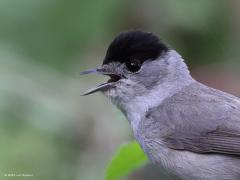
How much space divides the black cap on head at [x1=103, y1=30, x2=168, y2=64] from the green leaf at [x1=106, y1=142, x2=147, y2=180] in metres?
1.25

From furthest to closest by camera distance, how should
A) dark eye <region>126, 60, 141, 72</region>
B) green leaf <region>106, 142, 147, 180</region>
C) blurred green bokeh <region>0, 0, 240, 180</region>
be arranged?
blurred green bokeh <region>0, 0, 240, 180</region> → dark eye <region>126, 60, 141, 72</region> → green leaf <region>106, 142, 147, 180</region>

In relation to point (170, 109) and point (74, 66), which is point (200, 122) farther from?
point (74, 66)

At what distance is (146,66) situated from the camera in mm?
5641

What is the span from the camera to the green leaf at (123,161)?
426 cm

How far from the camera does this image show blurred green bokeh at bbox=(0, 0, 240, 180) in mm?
6105

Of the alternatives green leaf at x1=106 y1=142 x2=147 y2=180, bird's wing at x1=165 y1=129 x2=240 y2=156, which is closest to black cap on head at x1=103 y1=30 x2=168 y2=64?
bird's wing at x1=165 y1=129 x2=240 y2=156

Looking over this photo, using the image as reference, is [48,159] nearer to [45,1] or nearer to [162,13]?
[45,1]

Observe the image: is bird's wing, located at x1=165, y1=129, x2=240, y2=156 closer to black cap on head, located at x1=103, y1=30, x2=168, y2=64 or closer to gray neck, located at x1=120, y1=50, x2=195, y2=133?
gray neck, located at x1=120, y1=50, x2=195, y2=133

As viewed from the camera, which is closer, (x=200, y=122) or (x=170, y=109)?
(x=200, y=122)

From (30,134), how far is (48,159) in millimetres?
252

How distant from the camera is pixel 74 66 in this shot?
24.1 feet

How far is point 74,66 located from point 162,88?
1870 millimetres

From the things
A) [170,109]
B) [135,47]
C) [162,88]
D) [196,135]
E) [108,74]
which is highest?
[135,47]

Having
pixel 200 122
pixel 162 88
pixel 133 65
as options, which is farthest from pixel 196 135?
pixel 133 65
